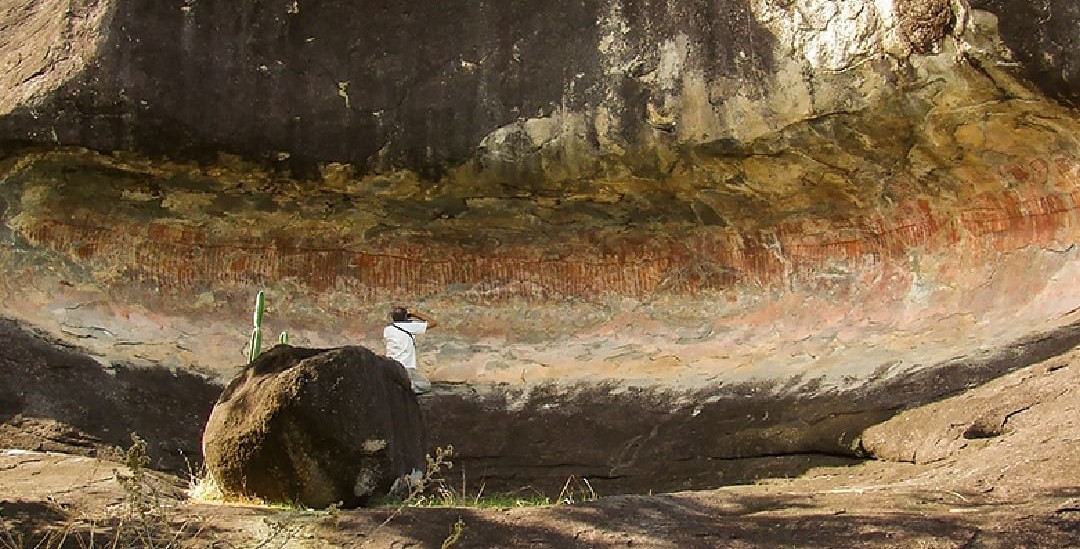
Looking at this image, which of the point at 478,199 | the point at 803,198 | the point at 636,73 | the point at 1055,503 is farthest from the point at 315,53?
the point at 1055,503

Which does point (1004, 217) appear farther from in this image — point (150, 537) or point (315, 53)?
point (150, 537)

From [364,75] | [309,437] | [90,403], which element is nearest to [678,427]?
[364,75]

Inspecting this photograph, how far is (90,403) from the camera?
6.52 meters

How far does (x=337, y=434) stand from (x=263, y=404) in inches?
11.7

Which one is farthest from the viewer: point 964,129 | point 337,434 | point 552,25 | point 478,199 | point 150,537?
point 478,199

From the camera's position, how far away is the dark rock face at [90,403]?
244 inches

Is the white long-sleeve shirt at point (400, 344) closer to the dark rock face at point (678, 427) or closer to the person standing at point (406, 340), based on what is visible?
the person standing at point (406, 340)

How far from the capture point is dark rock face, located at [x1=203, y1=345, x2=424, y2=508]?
4.23m

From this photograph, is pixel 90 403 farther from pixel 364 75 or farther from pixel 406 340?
pixel 364 75

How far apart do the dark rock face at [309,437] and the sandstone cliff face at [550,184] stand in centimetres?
297

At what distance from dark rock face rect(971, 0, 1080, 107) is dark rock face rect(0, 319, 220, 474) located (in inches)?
189

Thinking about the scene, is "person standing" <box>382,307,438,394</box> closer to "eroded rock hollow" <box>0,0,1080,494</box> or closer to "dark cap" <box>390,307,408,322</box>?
"dark cap" <box>390,307,408,322</box>

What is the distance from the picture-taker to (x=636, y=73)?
270 inches

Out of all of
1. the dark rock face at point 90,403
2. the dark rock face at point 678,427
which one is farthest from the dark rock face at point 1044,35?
the dark rock face at point 90,403
